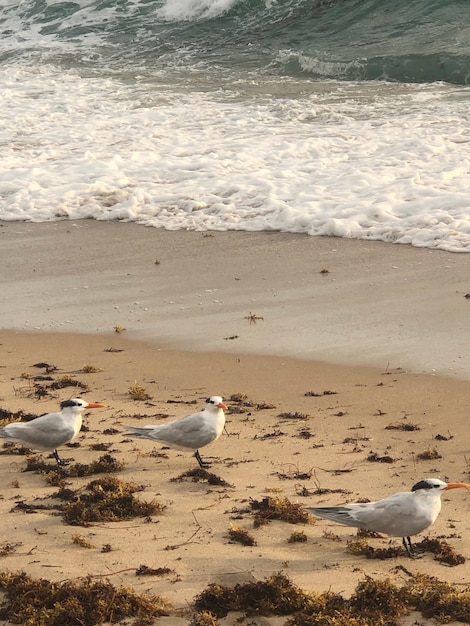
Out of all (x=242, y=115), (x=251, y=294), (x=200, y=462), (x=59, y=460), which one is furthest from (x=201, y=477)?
(x=242, y=115)

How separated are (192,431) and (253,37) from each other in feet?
60.1

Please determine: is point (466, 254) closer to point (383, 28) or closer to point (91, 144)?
point (91, 144)

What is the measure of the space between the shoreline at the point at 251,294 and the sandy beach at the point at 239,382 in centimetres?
3

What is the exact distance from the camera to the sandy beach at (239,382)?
4770 millimetres

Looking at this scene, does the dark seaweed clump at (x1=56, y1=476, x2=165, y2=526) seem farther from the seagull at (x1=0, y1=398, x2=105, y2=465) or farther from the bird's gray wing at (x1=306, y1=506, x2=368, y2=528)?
the bird's gray wing at (x1=306, y1=506, x2=368, y2=528)

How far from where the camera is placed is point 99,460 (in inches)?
229

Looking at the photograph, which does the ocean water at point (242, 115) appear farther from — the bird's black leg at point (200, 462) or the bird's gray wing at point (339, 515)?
the bird's gray wing at point (339, 515)

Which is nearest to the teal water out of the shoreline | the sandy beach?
the shoreline

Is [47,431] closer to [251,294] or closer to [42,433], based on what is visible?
[42,433]

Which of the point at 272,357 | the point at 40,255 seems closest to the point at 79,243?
the point at 40,255

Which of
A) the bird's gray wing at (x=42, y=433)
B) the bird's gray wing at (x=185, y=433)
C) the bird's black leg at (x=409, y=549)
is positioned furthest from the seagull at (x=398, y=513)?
the bird's gray wing at (x=42, y=433)

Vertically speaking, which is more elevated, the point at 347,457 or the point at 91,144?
the point at 91,144

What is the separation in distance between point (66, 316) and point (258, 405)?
8.20ft

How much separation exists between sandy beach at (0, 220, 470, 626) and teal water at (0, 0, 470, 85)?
984 centimetres
